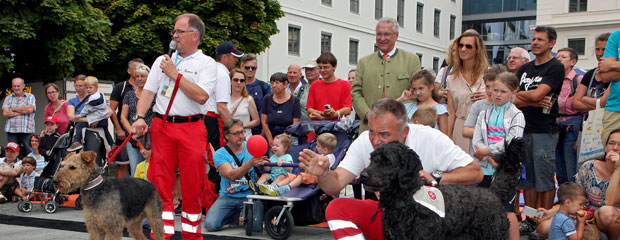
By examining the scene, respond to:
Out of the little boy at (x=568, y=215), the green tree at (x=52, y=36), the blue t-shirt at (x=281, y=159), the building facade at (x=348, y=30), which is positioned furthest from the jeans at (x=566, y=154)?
the building facade at (x=348, y=30)

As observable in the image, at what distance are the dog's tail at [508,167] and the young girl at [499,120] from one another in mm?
1365

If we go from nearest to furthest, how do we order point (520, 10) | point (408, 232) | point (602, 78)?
point (408, 232) < point (602, 78) < point (520, 10)

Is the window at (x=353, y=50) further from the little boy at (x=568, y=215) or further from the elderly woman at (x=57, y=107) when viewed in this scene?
the little boy at (x=568, y=215)

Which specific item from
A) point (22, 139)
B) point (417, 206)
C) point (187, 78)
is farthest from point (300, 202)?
point (22, 139)

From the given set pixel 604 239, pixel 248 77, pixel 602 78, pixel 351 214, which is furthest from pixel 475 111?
pixel 248 77

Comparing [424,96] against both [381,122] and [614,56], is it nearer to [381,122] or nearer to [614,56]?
[614,56]

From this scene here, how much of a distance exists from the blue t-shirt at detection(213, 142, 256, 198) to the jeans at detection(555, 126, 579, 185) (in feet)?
13.4

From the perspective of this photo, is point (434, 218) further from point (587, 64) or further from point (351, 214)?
point (587, 64)

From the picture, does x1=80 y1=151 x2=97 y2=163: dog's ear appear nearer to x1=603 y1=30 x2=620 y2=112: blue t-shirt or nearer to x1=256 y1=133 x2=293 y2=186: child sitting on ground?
x1=256 y1=133 x2=293 y2=186: child sitting on ground

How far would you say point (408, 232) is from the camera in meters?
3.95

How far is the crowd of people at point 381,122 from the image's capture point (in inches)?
179

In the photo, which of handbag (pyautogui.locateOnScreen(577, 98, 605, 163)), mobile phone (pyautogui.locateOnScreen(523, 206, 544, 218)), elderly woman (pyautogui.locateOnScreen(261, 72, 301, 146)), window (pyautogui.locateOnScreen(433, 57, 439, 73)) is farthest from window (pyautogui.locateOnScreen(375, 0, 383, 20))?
mobile phone (pyautogui.locateOnScreen(523, 206, 544, 218))

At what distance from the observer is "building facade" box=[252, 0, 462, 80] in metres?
36.5

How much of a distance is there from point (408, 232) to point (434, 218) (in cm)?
20
